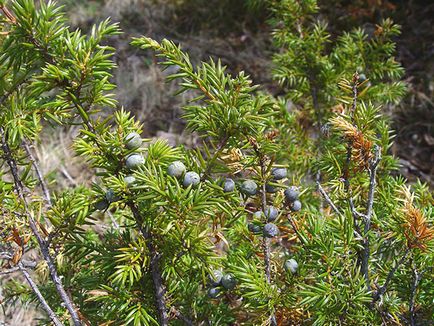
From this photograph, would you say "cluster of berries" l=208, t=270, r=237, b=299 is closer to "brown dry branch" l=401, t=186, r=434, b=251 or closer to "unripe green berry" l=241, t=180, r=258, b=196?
"unripe green berry" l=241, t=180, r=258, b=196

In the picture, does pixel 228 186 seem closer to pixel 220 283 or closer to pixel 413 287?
pixel 220 283

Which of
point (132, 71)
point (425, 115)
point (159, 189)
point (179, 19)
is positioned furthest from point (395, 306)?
point (179, 19)

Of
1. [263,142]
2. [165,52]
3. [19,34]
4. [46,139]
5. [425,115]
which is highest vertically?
[19,34]

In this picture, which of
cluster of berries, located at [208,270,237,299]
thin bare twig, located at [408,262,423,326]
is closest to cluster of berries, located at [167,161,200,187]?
cluster of berries, located at [208,270,237,299]

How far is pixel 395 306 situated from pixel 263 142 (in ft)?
1.29

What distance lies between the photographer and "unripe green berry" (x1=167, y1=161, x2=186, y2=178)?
80cm

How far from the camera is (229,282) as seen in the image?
929 millimetres

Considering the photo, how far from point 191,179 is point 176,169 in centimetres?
3

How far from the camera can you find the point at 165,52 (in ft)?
2.81

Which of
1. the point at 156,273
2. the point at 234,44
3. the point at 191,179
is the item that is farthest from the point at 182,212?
the point at 234,44

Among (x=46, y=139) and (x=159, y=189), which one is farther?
(x=46, y=139)

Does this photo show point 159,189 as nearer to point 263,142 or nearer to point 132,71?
point 263,142

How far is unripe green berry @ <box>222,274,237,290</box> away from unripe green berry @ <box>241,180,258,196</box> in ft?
0.59

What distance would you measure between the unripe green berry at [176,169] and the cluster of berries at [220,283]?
0.76 ft
